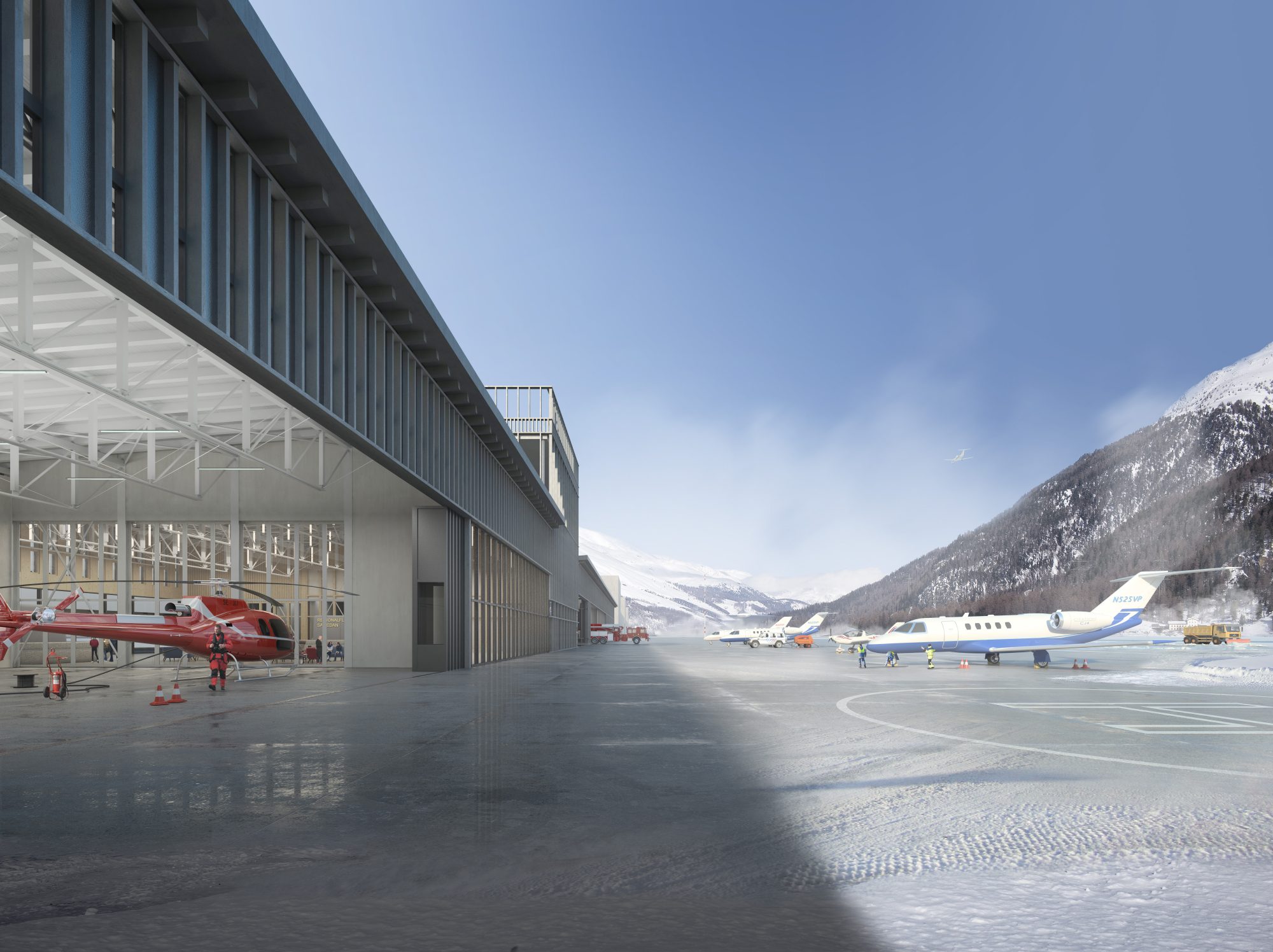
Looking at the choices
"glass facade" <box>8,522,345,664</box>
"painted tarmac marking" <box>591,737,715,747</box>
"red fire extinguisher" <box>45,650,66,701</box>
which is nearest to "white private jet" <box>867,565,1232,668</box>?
"glass facade" <box>8,522,345,664</box>

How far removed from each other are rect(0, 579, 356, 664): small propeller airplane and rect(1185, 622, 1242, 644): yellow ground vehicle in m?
71.8

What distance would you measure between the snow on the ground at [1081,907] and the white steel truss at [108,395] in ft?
44.3

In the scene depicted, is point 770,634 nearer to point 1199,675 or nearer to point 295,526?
point 295,526

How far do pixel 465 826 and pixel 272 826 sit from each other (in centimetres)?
158

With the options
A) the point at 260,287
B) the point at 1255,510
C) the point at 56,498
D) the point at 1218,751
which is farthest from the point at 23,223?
the point at 1255,510

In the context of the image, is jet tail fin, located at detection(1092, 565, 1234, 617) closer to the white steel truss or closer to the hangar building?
the hangar building

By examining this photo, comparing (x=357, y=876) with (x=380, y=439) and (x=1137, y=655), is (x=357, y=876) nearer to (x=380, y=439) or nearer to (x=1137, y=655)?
(x=380, y=439)

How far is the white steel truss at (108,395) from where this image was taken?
18703mm

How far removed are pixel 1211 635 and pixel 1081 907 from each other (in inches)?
3276

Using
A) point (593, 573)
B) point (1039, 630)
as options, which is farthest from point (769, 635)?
point (1039, 630)

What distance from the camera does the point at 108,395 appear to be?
69.3ft

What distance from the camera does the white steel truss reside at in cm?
1870

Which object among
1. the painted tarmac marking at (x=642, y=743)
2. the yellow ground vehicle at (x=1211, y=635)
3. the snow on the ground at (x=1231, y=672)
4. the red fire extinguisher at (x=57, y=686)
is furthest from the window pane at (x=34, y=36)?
the yellow ground vehicle at (x=1211, y=635)

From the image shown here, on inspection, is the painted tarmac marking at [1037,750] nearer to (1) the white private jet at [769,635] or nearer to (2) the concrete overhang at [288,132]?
(2) the concrete overhang at [288,132]
